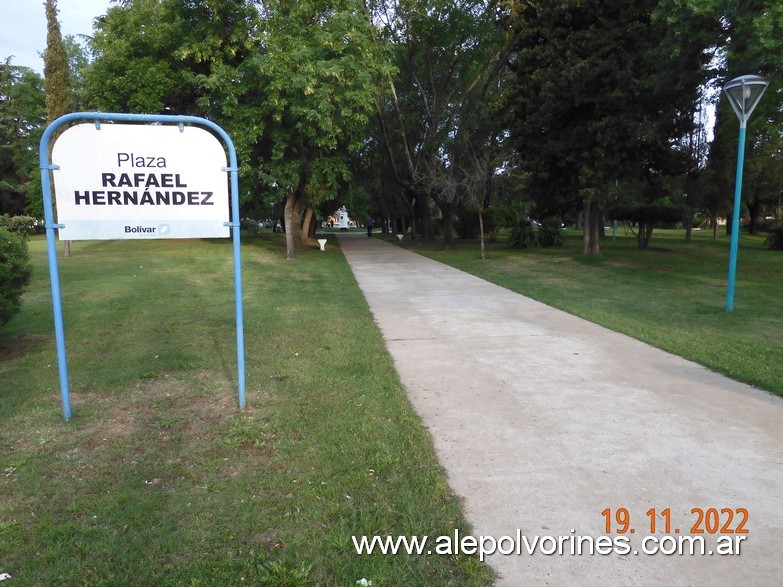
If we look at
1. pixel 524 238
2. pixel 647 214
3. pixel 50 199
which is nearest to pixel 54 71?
pixel 524 238

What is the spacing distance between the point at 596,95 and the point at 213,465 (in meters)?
16.9

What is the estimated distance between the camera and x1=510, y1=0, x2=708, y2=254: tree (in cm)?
1616

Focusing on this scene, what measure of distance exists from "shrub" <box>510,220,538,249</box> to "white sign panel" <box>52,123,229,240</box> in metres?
24.1

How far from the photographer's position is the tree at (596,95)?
16.2 metres

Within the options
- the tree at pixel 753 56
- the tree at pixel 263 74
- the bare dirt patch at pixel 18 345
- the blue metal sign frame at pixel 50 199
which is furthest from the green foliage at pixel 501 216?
the blue metal sign frame at pixel 50 199

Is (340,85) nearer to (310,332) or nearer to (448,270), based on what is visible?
(448,270)

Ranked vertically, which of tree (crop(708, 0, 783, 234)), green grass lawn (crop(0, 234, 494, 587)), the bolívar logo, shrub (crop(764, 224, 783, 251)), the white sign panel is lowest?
green grass lawn (crop(0, 234, 494, 587))

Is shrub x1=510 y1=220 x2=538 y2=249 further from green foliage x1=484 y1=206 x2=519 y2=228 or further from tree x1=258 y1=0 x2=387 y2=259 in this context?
tree x1=258 y1=0 x2=387 y2=259

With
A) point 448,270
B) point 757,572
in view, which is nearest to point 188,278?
point 448,270

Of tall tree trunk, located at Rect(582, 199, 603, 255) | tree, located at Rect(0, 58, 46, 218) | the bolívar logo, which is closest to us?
the bolívar logo

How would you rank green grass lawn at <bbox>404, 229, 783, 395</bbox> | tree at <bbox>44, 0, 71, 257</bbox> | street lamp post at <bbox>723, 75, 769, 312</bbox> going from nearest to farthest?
green grass lawn at <bbox>404, 229, 783, 395</bbox> → street lamp post at <bbox>723, 75, 769, 312</bbox> → tree at <bbox>44, 0, 71, 257</bbox>

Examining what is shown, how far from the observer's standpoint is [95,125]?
4.16m

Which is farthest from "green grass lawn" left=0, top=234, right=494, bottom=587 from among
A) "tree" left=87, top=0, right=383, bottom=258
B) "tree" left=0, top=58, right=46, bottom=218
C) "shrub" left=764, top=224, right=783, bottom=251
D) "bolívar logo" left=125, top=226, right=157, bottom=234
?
"tree" left=0, top=58, right=46, bottom=218

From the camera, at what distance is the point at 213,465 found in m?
3.61
